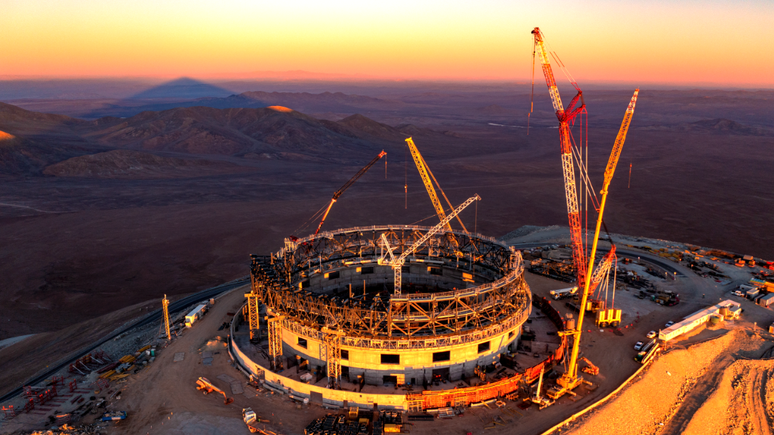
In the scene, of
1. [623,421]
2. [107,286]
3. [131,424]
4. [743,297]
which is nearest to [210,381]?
[131,424]

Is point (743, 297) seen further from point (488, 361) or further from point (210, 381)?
point (210, 381)

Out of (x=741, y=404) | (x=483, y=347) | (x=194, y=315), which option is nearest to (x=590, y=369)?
(x=483, y=347)

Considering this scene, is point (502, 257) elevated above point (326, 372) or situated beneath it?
elevated above

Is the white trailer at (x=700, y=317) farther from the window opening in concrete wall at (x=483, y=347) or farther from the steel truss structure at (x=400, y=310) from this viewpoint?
the window opening in concrete wall at (x=483, y=347)

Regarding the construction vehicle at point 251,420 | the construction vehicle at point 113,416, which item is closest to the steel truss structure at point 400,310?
the construction vehicle at point 251,420

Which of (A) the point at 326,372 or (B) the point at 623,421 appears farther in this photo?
(A) the point at 326,372

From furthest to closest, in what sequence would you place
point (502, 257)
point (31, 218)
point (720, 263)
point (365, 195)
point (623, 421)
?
point (365, 195), point (31, 218), point (720, 263), point (502, 257), point (623, 421)

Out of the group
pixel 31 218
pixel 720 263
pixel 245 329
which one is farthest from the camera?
pixel 31 218
